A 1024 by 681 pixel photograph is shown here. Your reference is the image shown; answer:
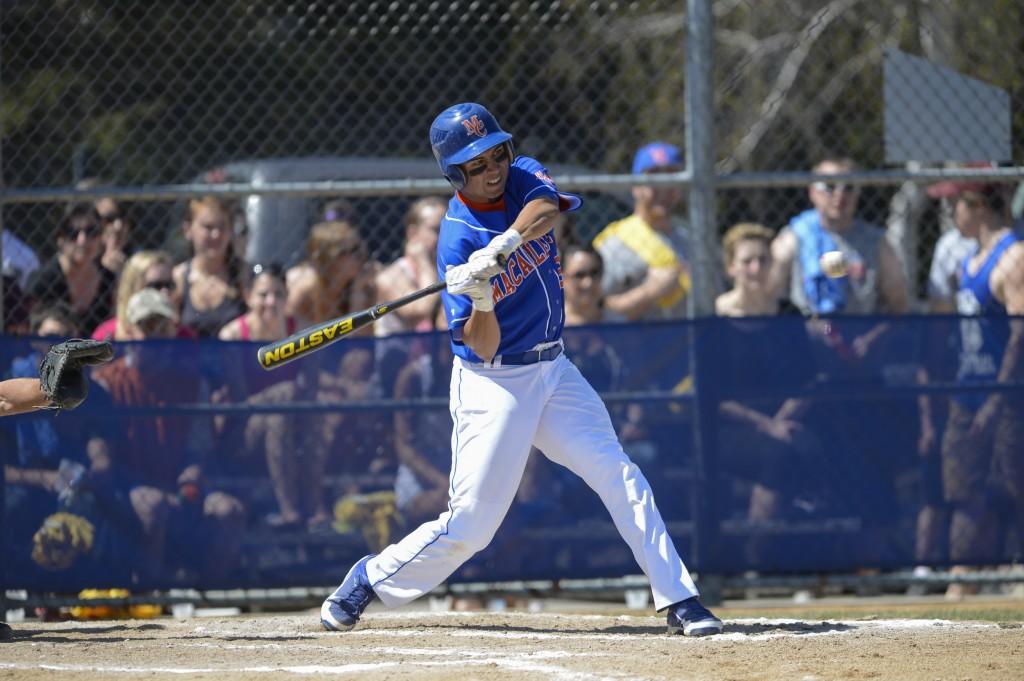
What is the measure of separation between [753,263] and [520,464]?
7.94ft

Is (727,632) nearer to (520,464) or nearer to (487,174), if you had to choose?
(520,464)

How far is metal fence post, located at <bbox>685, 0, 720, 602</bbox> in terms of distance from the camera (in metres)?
6.30

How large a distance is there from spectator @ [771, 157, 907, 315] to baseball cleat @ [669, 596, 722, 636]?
2276 millimetres

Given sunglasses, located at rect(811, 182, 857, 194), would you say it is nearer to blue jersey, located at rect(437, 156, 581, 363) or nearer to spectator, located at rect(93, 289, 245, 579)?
blue jersey, located at rect(437, 156, 581, 363)

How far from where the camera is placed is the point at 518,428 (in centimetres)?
491

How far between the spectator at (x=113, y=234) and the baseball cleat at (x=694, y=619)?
3518mm

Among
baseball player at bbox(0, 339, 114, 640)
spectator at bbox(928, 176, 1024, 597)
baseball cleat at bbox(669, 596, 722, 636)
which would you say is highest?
baseball player at bbox(0, 339, 114, 640)

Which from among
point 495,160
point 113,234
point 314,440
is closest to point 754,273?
point 314,440

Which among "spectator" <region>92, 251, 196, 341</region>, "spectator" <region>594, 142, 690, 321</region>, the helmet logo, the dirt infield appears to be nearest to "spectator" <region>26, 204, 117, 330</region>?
"spectator" <region>92, 251, 196, 341</region>

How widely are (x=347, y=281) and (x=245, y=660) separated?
8.01ft

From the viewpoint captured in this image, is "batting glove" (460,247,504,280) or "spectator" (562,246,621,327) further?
"spectator" (562,246,621,327)

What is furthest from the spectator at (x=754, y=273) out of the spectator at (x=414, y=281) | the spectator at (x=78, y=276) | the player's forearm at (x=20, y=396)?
the player's forearm at (x=20, y=396)

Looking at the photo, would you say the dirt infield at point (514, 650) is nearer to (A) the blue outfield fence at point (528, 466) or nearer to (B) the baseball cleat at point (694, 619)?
(B) the baseball cleat at point (694, 619)

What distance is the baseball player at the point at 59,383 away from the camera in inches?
184
